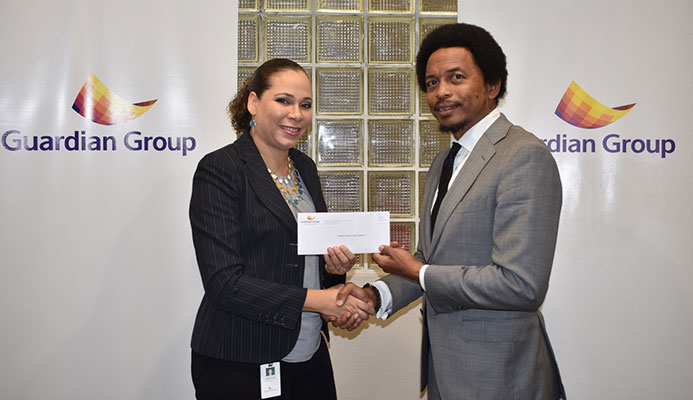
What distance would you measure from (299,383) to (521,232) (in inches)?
45.5

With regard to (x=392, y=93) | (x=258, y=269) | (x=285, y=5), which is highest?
(x=285, y=5)

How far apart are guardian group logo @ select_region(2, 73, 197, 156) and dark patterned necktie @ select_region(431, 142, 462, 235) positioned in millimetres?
2016

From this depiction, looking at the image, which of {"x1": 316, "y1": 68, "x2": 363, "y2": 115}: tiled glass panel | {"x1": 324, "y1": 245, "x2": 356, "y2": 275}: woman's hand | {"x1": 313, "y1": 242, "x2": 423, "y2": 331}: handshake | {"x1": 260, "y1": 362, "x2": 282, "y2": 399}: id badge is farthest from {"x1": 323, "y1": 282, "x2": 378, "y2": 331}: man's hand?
{"x1": 316, "y1": 68, "x2": 363, "y2": 115}: tiled glass panel

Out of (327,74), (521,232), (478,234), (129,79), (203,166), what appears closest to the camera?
(521,232)

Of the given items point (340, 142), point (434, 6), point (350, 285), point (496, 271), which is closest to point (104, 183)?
point (340, 142)

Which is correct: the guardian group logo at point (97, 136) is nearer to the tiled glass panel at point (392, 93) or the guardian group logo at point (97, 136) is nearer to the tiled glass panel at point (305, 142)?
the tiled glass panel at point (305, 142)

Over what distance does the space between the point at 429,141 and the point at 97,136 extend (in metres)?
2.42

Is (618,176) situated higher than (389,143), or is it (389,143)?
(389,143)

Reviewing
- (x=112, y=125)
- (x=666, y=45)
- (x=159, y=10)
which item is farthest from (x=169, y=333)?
(x=666, y=45)

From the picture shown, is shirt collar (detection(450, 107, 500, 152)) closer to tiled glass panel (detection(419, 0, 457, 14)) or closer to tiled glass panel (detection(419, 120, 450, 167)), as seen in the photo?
tiled glass panel (detection(419, 120, 450, 167))

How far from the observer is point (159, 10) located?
3182mm

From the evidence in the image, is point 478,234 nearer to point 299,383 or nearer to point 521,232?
point 521,232

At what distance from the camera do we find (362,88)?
12.3 feet

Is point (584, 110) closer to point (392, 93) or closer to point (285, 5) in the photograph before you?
point (392, 93)
